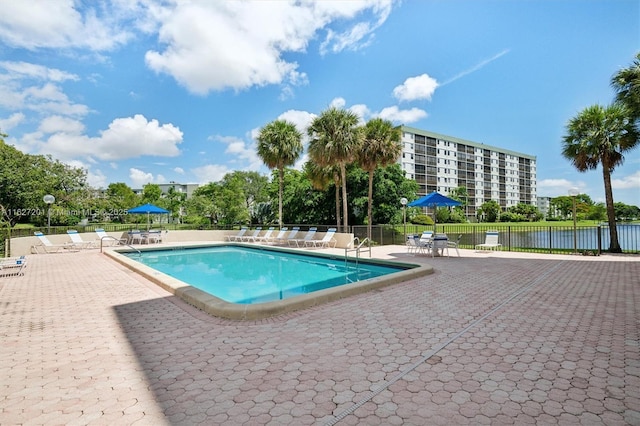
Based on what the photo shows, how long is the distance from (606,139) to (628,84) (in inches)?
126

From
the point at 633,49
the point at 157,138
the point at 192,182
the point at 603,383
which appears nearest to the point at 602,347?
the point at 603,383

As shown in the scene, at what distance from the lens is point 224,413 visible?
2447 millimetres

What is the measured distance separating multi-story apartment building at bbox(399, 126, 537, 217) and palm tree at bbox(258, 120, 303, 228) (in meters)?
43.0

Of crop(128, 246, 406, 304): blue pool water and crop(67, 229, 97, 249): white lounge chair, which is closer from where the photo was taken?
crop(128, 246, 406, 304): blue pool water

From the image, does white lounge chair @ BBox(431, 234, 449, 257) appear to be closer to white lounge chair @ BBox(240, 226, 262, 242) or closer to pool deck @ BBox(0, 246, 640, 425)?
pool deck @ BBox(0, 246, 640, 425)

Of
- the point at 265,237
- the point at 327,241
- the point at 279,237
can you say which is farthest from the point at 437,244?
the point at 265,237

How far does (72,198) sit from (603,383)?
4050 centimetres

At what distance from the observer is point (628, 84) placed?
10867mm

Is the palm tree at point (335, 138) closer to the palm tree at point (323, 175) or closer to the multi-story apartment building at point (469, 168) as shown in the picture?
the palm tree at point (323, 175)

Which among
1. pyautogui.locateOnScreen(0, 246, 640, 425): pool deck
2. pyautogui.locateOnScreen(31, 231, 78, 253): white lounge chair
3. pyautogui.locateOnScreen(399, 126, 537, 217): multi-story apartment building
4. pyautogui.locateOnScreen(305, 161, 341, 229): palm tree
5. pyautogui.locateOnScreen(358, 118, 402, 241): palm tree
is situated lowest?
pyautogui.locateOnScreen(0, 246, 640, 425): pool deck

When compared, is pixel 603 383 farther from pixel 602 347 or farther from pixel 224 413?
pixel 224 413

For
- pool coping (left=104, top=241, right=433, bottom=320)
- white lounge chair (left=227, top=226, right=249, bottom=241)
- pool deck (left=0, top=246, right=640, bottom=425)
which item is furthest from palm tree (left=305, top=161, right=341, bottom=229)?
pool deck (left=0, top=246, right=640, bottom=425)

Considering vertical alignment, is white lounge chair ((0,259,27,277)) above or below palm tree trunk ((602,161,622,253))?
below

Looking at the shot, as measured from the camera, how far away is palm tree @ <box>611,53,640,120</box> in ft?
33.3
